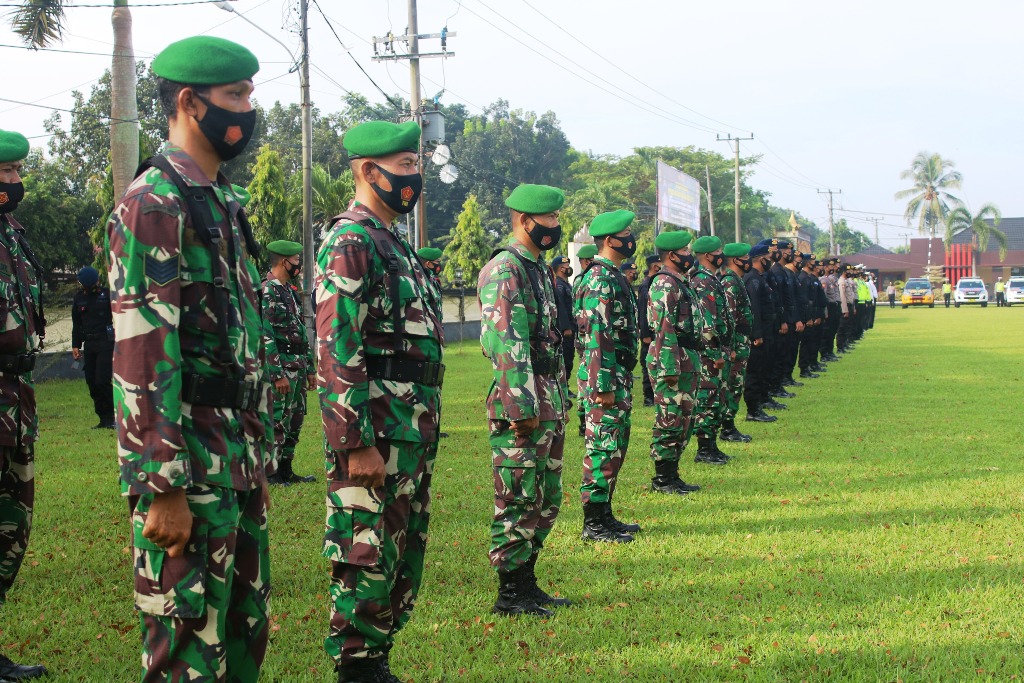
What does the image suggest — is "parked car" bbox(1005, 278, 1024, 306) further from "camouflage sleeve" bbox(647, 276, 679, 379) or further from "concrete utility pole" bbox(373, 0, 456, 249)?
"camouflage sleeve" bbox(647, 276, 679, 379)

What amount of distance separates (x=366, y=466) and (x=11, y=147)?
2371 mm

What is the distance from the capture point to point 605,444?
6.32 m

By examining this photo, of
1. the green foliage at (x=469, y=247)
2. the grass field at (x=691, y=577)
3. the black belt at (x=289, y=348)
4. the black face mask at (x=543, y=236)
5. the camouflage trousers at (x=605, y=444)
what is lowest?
the grass field at (x=691, y=577)

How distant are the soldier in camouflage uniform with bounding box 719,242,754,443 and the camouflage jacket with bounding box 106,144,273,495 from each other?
839 cm

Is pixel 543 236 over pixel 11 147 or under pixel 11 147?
under

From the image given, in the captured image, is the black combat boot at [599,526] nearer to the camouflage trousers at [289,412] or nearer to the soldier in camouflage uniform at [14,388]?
the camouflage trousers at [289,412]

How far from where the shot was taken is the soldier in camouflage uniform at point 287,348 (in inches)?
322

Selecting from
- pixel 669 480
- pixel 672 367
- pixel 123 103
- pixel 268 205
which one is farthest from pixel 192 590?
pixel 268 205

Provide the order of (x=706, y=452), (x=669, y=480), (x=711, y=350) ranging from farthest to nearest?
(x=706, y=452) → (x=711, y=350) → (x=669, y=480)

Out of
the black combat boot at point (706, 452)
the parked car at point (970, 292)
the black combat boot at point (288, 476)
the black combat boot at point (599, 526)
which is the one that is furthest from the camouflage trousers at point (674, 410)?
the parked car at point (970, 292)

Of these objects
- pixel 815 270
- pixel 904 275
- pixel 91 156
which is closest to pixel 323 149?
pixel 91 156

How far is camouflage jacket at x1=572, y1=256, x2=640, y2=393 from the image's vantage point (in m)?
6.30

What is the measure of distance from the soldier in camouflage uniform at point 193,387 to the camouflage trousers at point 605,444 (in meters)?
3.76

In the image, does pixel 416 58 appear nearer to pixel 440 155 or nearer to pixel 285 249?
pixel 440 155
